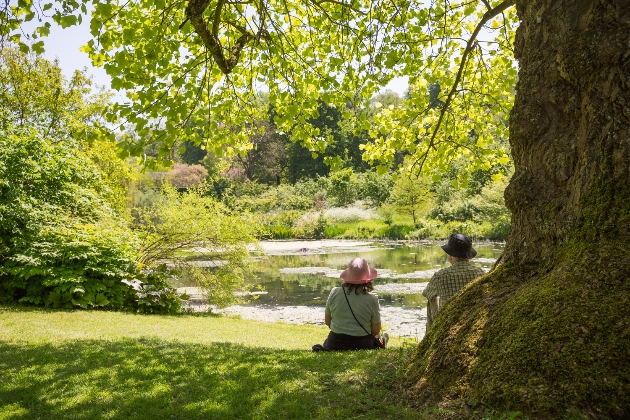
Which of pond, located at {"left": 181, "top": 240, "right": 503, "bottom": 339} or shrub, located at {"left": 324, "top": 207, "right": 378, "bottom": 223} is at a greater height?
shrub, located at {"left": 324, "top": 207, "right": 378, "bottom": 223}

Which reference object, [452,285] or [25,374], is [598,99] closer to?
[452,285]

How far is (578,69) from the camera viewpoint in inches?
119

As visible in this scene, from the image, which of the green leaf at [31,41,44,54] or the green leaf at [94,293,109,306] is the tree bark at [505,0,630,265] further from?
the green leaf at [94,293,109,306]

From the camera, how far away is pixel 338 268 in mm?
19312

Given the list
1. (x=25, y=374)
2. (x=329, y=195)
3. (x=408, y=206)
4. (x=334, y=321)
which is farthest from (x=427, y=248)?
(x=25, y=374)

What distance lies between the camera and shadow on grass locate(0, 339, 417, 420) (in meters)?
3.25

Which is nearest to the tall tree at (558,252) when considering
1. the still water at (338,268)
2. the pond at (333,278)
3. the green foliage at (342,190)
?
the pond at (333,278)

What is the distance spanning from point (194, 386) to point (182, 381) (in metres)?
0.24

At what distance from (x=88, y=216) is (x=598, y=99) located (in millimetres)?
11265

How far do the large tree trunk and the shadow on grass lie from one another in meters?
0.53

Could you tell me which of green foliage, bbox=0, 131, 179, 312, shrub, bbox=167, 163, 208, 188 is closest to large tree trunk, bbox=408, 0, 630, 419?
green foliage, bbox=0, 131, 179, 312

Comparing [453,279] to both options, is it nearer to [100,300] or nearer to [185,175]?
[100,300]

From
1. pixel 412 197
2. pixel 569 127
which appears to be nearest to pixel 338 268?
pixel 412 197

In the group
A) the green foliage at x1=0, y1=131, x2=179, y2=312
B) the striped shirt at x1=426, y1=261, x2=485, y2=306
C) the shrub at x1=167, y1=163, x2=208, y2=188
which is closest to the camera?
the striped shirt at x1=426, y1=261, x2=485, y2=306
